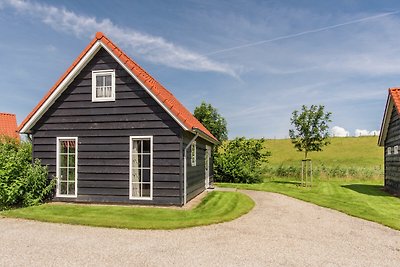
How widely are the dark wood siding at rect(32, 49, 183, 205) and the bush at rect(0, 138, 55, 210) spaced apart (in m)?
0.56

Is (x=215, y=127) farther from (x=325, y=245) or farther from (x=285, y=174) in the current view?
(x=325, y=245)

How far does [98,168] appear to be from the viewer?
12.2 metres

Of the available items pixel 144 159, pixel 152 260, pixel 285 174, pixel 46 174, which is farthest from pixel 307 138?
pixel 152 260

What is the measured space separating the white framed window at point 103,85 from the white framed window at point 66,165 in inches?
75.0

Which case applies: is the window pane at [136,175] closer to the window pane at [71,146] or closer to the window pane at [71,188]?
the window pane at [71,188]

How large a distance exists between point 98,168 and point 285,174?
19.6 m

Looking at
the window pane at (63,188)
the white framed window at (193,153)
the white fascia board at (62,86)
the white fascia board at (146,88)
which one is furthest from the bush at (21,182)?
the white framed window at (193,153)

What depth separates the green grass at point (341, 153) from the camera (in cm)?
4700

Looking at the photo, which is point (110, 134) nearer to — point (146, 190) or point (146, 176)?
point (146, 176)

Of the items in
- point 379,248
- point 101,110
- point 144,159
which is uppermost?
point 101,110

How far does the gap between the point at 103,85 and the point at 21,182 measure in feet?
15.0

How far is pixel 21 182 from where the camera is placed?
11.4m

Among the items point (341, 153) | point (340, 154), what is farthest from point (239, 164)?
point (341, 153)

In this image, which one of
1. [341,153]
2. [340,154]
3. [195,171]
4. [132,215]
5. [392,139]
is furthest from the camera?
[341,153]
